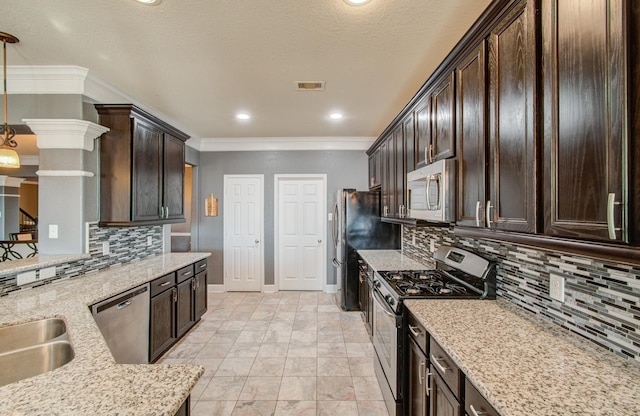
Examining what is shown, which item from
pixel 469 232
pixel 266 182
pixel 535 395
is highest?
pixel 266 182

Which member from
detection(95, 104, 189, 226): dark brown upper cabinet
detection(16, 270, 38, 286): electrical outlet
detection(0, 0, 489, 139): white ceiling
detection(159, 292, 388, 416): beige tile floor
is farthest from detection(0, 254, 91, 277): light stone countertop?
detection(0, 0, 489, 139): white ceiling

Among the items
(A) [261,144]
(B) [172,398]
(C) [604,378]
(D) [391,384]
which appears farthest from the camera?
(A) [261,144]

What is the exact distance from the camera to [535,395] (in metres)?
0.91

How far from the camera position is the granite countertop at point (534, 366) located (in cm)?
87

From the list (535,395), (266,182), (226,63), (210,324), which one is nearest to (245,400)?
(210,324)

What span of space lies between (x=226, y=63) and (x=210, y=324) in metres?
3.03

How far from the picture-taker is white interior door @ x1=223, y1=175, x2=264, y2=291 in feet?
16.5

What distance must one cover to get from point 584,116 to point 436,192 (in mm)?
1065

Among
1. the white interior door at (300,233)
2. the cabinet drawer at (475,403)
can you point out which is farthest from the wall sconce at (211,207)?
the cabinet drawer at (475,403)

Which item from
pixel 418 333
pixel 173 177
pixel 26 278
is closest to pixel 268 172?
pixel 173 177

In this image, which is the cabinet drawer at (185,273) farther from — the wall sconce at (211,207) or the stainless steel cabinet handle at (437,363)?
the stainless steel cabinet handle at (437,363)

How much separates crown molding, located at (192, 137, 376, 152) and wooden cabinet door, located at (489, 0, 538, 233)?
3534 mm

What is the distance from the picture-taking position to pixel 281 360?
110 inches

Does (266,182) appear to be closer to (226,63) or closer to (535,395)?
(226,63)
